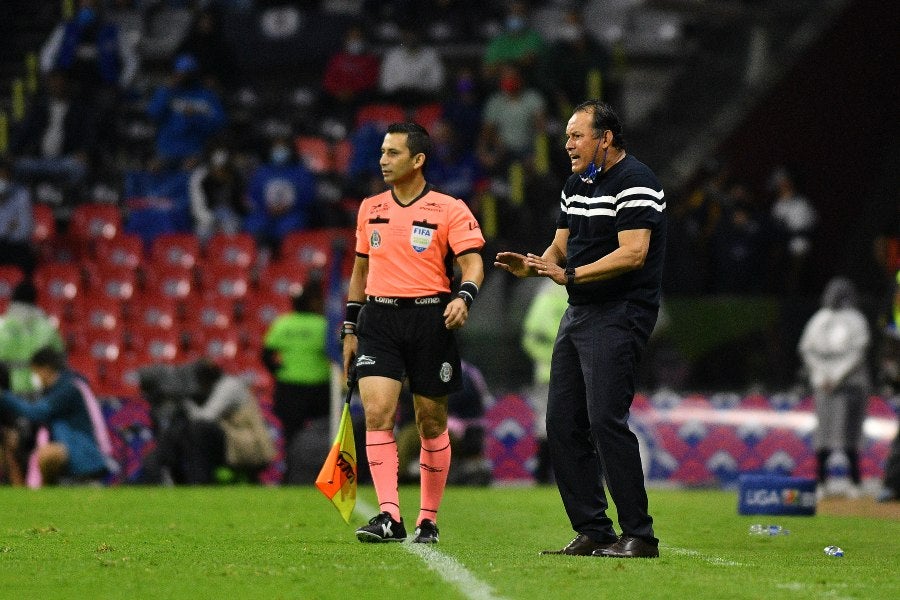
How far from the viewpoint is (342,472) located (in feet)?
31.3

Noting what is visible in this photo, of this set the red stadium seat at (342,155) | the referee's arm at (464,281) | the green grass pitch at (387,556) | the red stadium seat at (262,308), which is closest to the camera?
the green grass pitch at (387,556)

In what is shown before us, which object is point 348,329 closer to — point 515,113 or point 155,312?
point 155,312

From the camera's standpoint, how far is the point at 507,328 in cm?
2031

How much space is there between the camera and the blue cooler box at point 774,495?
43.4 feet

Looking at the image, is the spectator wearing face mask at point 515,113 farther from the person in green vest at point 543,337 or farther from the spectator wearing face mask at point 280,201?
the person in green vest at point 543,337

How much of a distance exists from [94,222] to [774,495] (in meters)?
12.0

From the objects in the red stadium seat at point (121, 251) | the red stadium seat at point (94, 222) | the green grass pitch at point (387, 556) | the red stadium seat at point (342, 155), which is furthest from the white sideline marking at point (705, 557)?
the red stadium seat at point (342, 155)

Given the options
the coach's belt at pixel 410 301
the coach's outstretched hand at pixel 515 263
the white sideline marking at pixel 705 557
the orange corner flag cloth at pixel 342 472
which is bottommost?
the white sideline marking at pixel 705 557

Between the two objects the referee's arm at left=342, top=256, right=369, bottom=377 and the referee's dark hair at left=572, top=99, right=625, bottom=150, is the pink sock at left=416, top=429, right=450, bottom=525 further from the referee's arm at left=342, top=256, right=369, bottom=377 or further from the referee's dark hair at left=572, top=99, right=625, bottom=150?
the referee's dark hair at left=572, top=99, right=625, bottom=150

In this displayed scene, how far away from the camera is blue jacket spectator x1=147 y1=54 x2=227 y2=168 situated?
23188 millimetres

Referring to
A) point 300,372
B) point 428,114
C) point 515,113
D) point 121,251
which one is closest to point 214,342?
point 121,251

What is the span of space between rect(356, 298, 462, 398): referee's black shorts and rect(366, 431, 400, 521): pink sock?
1.08 feet

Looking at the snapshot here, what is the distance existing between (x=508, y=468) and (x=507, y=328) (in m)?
2.74

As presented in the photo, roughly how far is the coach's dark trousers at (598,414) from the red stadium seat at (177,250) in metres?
13.5
